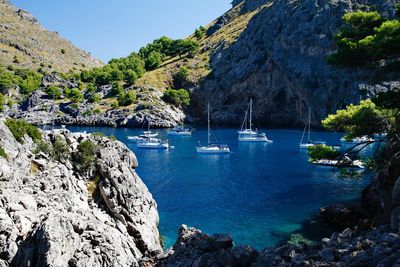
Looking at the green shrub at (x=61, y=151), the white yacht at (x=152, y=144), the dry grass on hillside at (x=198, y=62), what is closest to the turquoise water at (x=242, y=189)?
the white yacht at (x=152, y=144)

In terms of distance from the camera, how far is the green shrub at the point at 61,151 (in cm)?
3238

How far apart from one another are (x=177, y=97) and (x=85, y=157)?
107m

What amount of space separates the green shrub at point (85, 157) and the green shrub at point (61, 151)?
80 centimetres

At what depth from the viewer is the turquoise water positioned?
39.6 meters

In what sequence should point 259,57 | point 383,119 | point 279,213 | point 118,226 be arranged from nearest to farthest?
1. point 383,119
2. point 118,226
3. point 279,213
4. point 259,57

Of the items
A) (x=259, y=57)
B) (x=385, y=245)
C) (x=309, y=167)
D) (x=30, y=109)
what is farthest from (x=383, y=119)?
(x=30, y=109)

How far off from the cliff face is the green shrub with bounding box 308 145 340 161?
8788 centimetres

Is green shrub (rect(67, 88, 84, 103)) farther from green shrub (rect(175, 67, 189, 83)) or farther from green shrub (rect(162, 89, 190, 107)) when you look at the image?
green shrub (rect(175, 67, 189, 83))

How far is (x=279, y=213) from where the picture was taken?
4300cm

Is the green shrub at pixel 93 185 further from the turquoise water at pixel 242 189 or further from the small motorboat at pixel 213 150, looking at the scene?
the small motorboat at pixel 213 150

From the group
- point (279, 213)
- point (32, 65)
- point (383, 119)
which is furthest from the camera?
point (32, 65)

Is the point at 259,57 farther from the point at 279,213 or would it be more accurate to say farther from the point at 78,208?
the point at 78,208

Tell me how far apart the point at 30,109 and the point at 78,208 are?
12473 centimetres

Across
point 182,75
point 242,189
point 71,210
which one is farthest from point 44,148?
point 182,75
